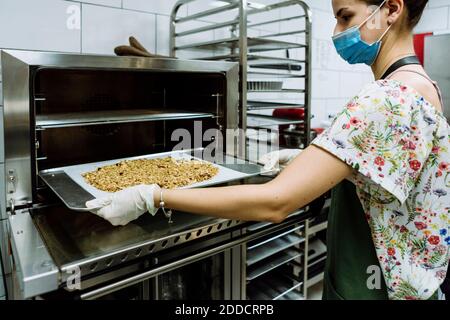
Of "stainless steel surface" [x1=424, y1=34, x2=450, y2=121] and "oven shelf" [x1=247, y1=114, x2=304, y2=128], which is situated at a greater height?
"stainless steel surface" [x1=424, y1=34, x2=450, y2=121]

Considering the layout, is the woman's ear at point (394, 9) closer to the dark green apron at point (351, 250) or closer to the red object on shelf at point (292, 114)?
the dark green apron at point (351, 250)

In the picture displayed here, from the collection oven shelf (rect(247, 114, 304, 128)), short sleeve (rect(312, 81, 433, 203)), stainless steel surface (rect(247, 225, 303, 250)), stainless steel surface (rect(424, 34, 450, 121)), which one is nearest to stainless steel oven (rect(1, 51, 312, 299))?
stainless steel surface (rect(247, 225, 303, 250))

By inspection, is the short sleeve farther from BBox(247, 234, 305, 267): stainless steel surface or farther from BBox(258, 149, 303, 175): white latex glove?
BBox(247, 234, 305, 267): stainless steel surface

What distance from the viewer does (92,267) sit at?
85 centimetres

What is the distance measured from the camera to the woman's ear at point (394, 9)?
0.94m

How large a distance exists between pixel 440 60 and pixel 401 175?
2.68m

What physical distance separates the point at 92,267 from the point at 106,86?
949 mm

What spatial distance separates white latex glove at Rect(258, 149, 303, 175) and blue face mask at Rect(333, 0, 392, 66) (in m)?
0.40

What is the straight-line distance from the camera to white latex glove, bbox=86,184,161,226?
920 mm

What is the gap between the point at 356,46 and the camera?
3.37 ft

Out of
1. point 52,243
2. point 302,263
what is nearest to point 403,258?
point 52,243

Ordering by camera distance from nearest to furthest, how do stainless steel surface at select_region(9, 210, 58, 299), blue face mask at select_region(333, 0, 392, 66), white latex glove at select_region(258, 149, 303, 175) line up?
stainless steel surface at select_region(9, 210, 58, 299)
blue face mask at select_region(333, 0, 392, 66)
white latex glove at select_region(258, 149, 303, 175)
